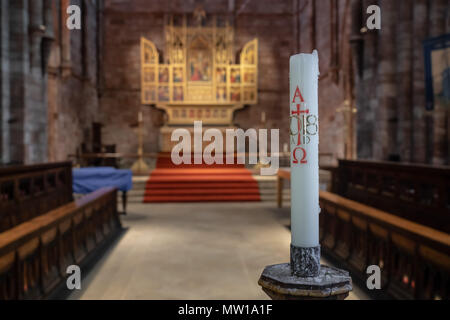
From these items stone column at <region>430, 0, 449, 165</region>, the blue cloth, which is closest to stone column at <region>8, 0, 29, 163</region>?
the blue cloth

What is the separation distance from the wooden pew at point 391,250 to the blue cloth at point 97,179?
148 inches

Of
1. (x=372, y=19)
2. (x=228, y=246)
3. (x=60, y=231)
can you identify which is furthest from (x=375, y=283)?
(x=372, y=19)

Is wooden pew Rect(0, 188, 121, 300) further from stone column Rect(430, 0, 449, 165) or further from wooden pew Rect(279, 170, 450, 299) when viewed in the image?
stone column Rect(430, 0, 449, 165)

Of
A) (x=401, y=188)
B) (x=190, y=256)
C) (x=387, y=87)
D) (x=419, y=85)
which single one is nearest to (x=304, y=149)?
(x=401, y=188)

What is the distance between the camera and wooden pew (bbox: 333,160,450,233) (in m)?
3.21

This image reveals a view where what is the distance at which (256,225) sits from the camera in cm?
647

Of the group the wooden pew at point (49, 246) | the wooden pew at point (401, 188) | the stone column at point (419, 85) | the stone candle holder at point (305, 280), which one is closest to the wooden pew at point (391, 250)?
the wooden pew at point (401, 188)

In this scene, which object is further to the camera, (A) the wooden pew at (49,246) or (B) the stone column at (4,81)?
(B) the stone column at (4,81)

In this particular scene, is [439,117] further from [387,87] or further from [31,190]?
[31,190]

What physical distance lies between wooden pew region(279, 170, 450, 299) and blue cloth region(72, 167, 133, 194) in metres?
3.76

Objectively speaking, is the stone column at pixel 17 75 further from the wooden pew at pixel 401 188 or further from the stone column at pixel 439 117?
the stone column at pixel 439 117

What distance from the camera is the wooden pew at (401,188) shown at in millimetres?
3209
